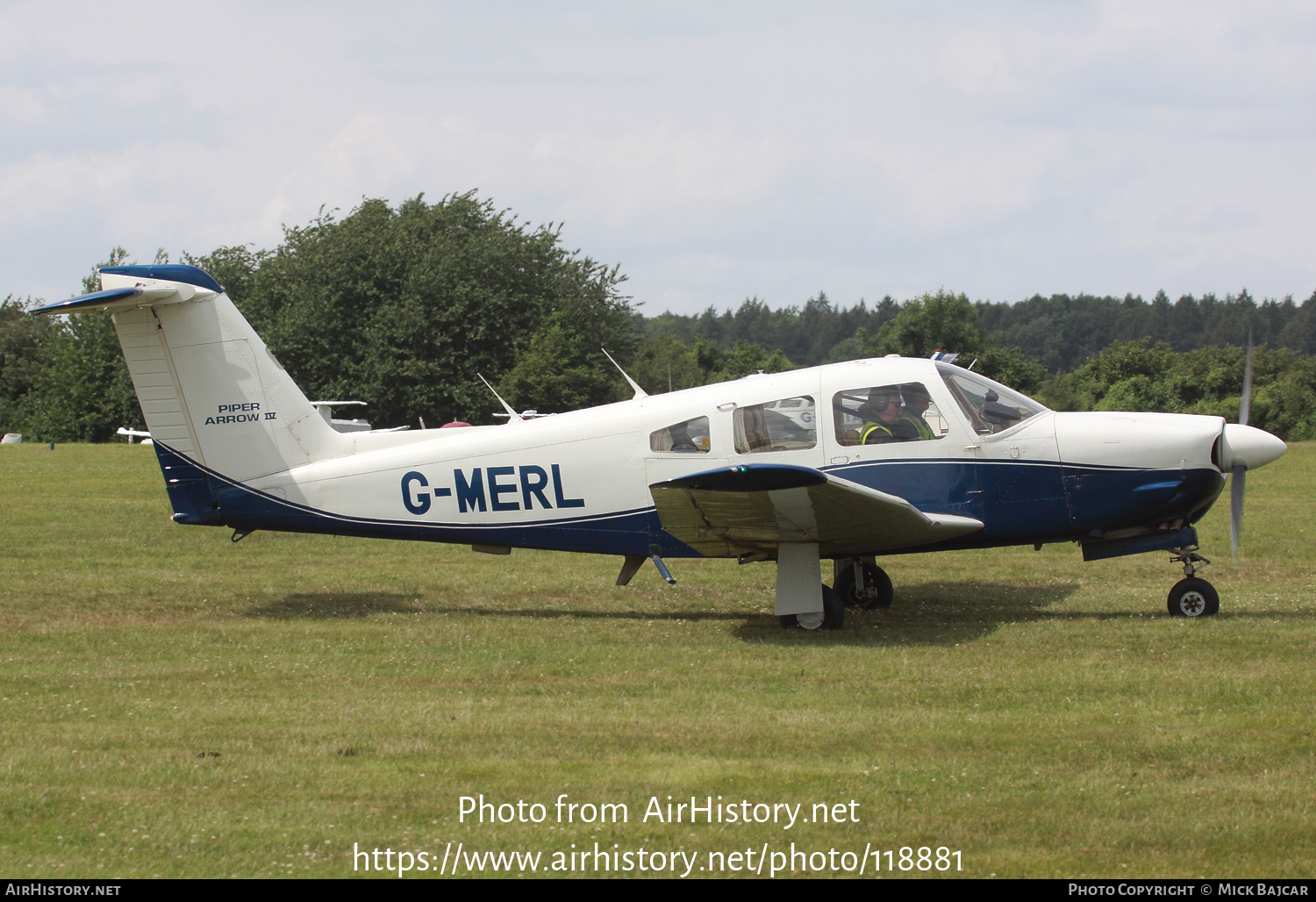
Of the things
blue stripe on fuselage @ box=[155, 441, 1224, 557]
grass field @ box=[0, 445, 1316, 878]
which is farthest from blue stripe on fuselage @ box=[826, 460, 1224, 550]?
grass field @ box=[0, 445, 1316, 878]

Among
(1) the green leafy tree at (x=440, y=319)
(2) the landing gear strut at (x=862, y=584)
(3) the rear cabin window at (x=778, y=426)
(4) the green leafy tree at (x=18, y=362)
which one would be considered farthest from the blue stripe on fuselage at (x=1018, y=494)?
(4) the green leafy tree at (x=18, y=362)

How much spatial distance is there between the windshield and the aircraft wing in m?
0.83

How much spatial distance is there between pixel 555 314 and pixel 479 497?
39112 mm

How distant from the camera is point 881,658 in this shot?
8.38m

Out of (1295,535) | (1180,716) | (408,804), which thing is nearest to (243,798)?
(408,804)

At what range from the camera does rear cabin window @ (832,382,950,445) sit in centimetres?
951

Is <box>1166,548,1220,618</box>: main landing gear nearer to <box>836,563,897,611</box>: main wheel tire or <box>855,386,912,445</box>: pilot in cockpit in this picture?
<box>836,563,897,611</box>: main wheel tire

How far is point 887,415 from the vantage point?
9555 millimetres

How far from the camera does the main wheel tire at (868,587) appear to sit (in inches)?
423

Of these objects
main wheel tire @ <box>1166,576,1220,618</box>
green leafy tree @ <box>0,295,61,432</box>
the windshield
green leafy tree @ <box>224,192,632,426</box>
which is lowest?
main wheel tire @ <box>1166,576,1220,618</box>

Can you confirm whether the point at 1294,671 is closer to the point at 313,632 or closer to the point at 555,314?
the point at 313,632

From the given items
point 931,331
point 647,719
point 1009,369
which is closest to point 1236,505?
point 647,719

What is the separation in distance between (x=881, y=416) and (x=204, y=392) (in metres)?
6.05

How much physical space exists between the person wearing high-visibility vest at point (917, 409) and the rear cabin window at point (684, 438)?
167 centimetres
